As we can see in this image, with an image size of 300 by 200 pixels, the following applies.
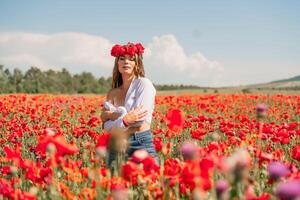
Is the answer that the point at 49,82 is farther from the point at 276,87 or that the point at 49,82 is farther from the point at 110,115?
the point at 110,115

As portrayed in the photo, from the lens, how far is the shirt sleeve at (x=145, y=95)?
480 centimetres

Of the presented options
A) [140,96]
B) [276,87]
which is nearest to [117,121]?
[140,96]

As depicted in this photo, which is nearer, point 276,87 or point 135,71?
point 135,71

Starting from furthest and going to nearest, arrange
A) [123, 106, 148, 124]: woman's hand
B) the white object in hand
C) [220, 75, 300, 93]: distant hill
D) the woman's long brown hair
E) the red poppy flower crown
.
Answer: [220, 75, 300, 93]: distant hill → the woman's long brown hair → the red poppy flower crown → the white object in hand → [123, 106, 148, 124]: woman's hand

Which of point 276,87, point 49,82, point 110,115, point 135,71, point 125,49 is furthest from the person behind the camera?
point 276,87

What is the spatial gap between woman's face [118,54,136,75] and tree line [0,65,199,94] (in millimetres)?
40045

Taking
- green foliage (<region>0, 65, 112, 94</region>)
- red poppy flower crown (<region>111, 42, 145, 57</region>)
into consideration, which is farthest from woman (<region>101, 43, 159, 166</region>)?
green foliage (<region>0, 65, 112, 94</region>)

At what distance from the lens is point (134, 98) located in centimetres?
494

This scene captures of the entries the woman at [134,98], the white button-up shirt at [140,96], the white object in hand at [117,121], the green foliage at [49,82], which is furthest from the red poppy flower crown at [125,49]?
the green foliage at [49,82]

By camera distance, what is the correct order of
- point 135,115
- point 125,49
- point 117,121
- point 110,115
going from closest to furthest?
point 135,115
point 117,121
point 110,115
point 125,49

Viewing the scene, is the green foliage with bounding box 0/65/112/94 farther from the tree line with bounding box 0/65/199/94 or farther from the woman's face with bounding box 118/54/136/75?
the woman's face with bounding box 118/54/136/75

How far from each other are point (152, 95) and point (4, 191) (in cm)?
210

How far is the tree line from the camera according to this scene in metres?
46.6

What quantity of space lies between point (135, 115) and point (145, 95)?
344mm
